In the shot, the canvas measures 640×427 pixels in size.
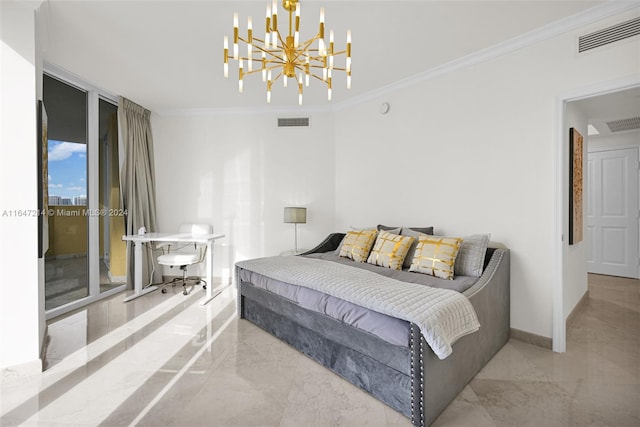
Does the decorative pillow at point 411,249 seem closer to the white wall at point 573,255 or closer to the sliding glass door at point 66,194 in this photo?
the white wall at point 573,255

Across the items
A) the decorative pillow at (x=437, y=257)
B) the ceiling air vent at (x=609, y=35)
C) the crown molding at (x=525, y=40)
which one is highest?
the crown molding at (x=525, y=40)

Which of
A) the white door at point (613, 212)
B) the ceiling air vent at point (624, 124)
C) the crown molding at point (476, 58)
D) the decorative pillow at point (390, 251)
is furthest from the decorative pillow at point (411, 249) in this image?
the white door at point (613, 212)

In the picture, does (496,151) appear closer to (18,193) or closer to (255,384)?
(255,384)

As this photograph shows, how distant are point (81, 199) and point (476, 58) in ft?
15.1

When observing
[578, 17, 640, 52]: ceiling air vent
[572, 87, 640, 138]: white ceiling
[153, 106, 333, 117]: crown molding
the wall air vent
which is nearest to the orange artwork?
[572, 87, 640, 138]: white ceiling

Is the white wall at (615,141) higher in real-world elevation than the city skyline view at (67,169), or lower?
higher

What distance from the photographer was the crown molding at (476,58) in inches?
95.4

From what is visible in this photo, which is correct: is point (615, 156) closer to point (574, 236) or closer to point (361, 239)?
point (574, 236)

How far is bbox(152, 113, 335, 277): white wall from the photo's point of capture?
4871 mm

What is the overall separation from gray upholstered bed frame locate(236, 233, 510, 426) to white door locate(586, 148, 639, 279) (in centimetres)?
370

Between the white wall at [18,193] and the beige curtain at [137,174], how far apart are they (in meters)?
2.14

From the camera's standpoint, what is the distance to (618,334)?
2.98 m

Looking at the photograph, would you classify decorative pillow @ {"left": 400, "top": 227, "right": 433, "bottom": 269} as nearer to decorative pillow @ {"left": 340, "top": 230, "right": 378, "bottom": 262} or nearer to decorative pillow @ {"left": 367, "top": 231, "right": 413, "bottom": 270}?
decorative pillow @ {"left": 367, "top": 231, "right": 413, "bottom": 270}

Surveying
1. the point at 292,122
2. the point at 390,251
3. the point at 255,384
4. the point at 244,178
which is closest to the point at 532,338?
the point at 390,251
